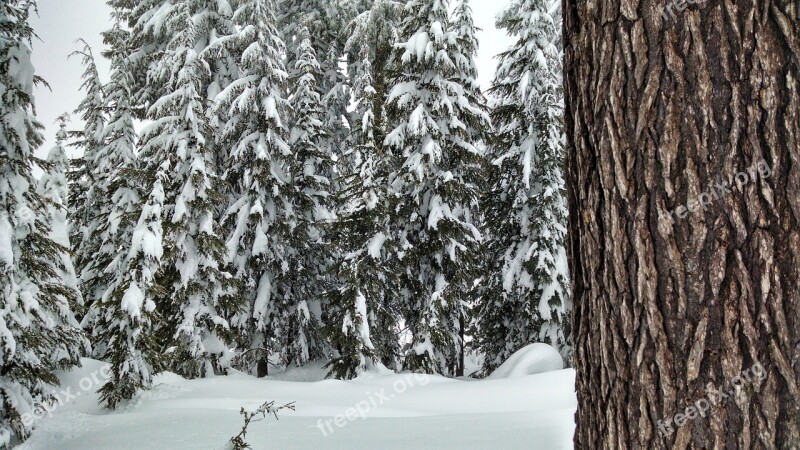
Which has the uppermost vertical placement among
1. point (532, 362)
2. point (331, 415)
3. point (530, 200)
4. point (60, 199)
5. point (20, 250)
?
point (60, 199)

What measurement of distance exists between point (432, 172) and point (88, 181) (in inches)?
496

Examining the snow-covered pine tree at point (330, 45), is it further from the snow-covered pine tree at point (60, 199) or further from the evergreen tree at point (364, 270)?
the snow-covered pine tree at point (60, 199)

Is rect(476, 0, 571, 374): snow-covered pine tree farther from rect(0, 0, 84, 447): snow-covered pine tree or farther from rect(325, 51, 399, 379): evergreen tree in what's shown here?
rect(0, 0, 84, 447): snow-covered pine tree

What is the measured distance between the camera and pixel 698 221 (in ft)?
4.70

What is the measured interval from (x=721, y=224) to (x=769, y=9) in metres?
0.59

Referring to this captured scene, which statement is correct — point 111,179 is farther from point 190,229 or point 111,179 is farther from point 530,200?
point 530,200

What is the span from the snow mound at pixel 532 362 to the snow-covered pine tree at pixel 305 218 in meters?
7.12

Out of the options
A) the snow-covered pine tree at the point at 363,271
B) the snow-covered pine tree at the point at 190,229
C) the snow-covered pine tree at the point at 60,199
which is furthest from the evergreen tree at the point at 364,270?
the snow-covered pine tree at the point at 60,199

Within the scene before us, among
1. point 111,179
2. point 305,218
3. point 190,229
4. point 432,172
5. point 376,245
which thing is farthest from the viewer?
point 305,218

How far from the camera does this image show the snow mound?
11.2 m

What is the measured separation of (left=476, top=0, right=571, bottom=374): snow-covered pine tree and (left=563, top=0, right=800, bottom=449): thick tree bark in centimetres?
1311

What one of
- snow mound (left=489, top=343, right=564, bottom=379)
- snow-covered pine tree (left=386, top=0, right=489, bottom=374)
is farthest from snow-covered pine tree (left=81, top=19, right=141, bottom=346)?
snow mound (left=489, top=343, right=564, bottom=379)

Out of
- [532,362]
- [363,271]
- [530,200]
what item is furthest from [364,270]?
[530,200]

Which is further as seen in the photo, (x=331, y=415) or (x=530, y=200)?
(x=530, y=200)
